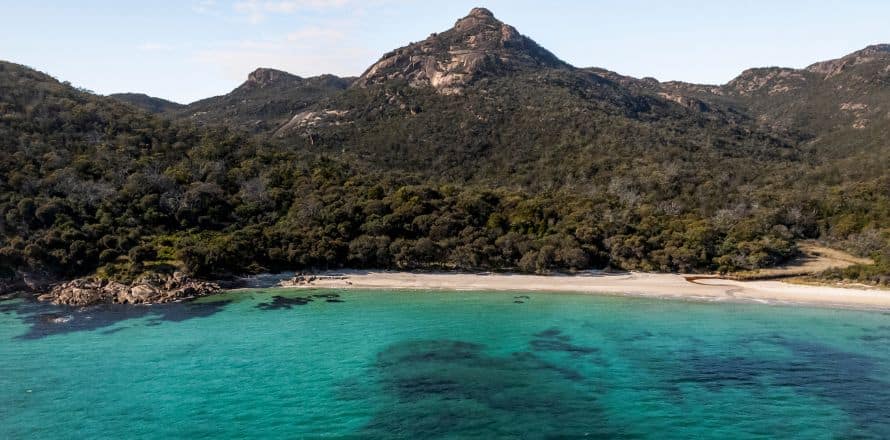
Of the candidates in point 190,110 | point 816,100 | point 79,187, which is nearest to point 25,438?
point 79,187

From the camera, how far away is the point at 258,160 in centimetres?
6788

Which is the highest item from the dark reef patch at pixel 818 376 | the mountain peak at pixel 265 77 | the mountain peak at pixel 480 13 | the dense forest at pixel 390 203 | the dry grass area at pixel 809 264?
the mountain peak at pixel 480 13

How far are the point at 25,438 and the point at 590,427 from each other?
65.0 feet

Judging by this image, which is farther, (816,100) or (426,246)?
(816,100)

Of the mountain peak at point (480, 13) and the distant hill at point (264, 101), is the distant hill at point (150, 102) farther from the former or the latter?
the mountain peak at point (480, 13)

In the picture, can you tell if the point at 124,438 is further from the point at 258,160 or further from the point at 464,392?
the point at 258,160

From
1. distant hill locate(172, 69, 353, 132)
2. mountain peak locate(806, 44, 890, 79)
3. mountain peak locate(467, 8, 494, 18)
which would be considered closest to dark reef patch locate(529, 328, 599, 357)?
distant hill locate(172, 69, 353, 132)

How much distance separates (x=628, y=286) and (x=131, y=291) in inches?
1588

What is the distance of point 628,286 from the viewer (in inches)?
1817

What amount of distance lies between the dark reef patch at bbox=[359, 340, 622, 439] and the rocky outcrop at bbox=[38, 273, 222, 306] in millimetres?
21683

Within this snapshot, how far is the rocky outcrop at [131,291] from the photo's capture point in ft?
130

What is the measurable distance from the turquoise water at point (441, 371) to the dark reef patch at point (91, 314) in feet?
0.72

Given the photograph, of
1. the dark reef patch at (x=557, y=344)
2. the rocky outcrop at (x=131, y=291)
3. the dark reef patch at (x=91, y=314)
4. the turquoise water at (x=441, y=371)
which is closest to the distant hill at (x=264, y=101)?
the rocky outcrop at (x=131, y=291)

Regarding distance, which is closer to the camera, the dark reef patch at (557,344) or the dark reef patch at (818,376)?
the dark reef patch at (818,376)
